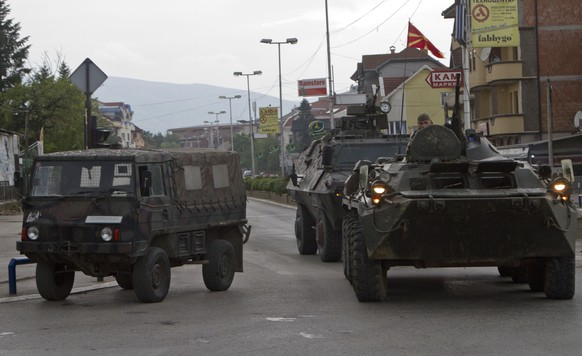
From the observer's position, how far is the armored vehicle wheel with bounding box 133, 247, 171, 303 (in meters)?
13.4

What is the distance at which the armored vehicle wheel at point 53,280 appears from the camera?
13.9 m

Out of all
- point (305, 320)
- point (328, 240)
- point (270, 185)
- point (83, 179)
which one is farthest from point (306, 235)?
point (270, 185)

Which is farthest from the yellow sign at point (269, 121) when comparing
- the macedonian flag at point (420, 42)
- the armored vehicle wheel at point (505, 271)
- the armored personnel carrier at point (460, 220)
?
the armored personnel carrier at point (460, 220)

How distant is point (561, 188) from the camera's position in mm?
12633

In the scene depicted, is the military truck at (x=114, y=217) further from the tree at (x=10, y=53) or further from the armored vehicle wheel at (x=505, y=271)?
the tree at (x=10, y=53)

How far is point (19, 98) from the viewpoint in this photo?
7262 cm

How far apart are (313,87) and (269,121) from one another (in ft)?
38.7

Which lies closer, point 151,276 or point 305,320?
point 305,320

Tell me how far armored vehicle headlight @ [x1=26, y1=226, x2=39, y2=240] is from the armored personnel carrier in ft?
12.2

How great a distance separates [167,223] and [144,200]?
57 cm

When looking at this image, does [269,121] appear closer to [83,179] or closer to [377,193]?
[83,179]

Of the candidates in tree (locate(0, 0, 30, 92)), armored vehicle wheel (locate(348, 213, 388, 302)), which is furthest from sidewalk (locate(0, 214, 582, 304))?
tree (locate(0, 0, 30, 92))

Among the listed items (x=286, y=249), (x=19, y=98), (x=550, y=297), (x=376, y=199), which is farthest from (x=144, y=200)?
(x=19, y=98)

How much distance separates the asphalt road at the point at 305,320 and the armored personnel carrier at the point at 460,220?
45 centimetres
